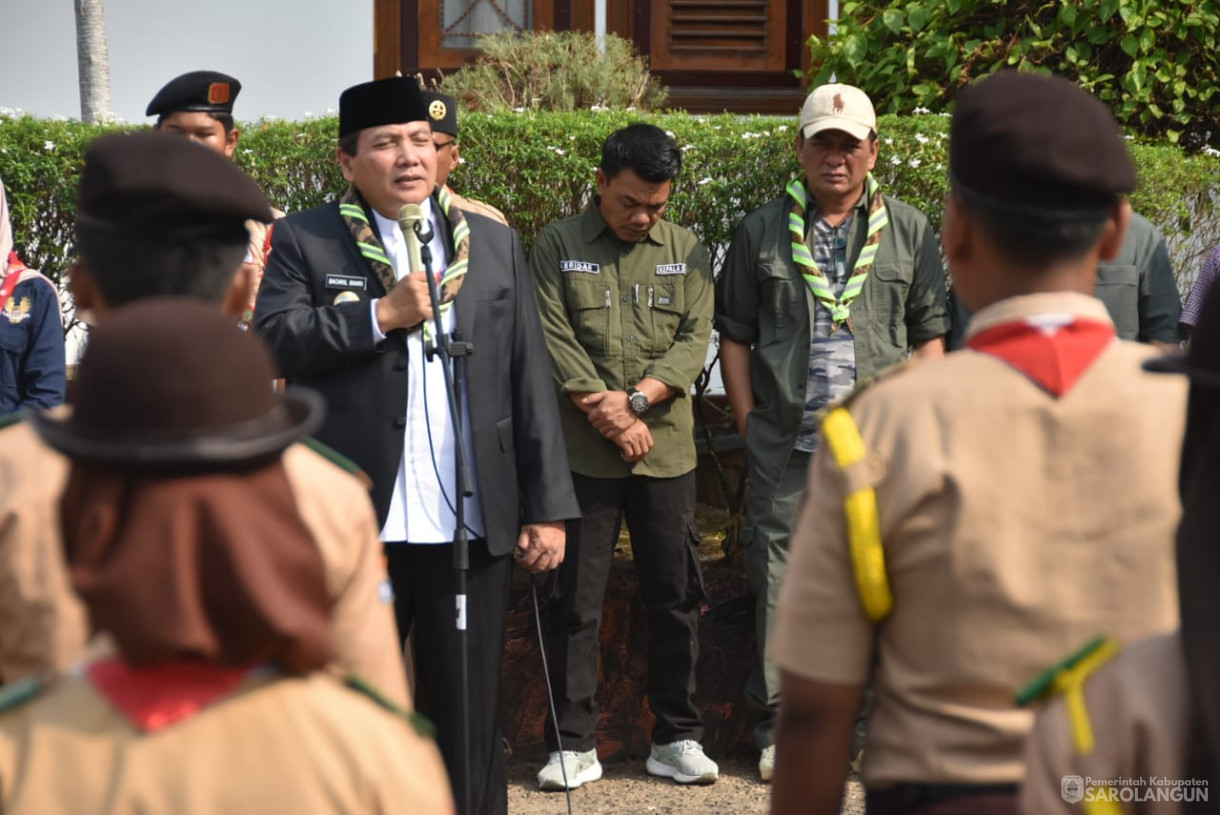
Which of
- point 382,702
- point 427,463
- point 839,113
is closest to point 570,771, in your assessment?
point 427,463

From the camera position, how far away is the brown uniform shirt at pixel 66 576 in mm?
2084

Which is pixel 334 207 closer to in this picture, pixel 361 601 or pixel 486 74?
pixel 361 601

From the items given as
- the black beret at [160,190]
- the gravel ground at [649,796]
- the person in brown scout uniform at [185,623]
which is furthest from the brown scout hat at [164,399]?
the gravel ground at [649,796]

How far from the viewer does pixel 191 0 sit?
9.72m

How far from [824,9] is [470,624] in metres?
7.11

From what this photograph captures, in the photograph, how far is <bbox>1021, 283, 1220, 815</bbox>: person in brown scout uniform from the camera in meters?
1.58

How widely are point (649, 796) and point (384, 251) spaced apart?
229 centimetres

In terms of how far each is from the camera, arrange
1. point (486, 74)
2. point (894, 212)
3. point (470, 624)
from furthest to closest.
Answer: point (486, 74) → point (894, 212) → point (470, 624)

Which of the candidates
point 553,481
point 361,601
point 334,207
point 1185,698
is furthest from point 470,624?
point 1185,698

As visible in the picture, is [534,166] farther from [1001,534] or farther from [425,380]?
[1001,534]

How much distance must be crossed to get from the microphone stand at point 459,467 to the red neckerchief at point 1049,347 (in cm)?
198

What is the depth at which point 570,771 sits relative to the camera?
5340 mm

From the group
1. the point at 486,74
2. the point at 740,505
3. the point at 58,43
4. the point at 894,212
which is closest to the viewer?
the point at 894,212

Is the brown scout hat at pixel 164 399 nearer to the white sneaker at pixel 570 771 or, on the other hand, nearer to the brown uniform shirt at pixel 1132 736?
the brown uniform shirt at pixel 1132 736
